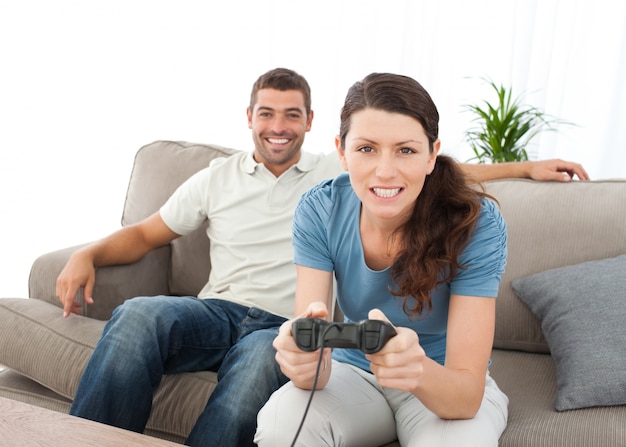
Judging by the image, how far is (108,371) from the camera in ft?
5.49

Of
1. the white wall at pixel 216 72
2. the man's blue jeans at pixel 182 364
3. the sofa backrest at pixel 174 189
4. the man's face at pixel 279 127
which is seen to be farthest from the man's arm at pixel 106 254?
the white wall at pixel 216 72

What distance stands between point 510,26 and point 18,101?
9.19 ft

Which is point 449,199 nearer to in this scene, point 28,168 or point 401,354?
point 401,354

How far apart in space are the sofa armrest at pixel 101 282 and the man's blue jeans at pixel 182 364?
0.31 m

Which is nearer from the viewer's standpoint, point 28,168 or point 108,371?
point 108,371

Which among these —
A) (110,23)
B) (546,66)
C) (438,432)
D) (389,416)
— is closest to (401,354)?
(438,432)

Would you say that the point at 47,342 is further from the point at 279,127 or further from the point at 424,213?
the point at 424,213

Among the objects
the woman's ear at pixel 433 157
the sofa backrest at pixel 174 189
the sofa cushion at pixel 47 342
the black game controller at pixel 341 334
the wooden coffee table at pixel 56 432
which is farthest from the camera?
the sofa backrest at pixel 174 189

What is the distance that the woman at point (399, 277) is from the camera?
1336 millimetres

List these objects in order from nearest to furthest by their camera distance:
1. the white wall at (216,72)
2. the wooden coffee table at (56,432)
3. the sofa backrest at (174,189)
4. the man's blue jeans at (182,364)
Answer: the wooden coffee table at (56,432) → the man's blue jeans at (182,364) → the sofa backrest at (174,189) → the white wall at (216,72)

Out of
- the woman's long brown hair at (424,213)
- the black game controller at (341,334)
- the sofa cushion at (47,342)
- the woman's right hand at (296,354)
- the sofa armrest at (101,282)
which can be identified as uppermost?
the woman's long brown hair at (424,213)

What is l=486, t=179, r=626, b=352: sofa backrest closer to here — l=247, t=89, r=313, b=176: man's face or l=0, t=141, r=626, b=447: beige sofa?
l=0, t=141, r=626, b=447: beige sofa

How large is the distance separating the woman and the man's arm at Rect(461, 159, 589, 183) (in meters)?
0.63

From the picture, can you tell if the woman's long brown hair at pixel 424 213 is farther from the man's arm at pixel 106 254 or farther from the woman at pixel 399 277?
the man's arm at pixel 106 254
